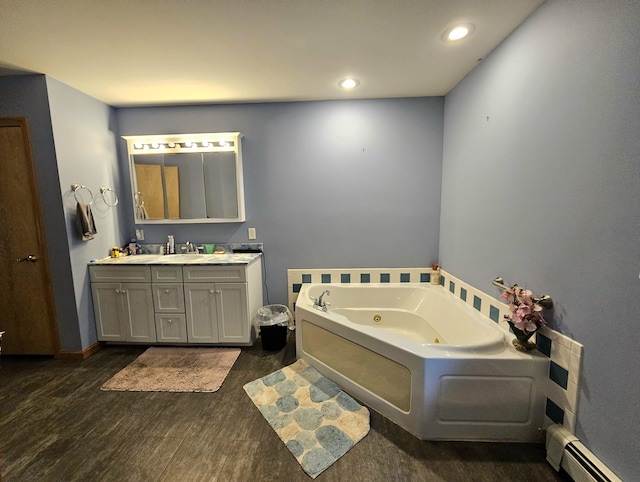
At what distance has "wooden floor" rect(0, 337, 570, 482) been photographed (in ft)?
4.48

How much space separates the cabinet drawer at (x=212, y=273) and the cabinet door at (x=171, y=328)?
16.4 inches

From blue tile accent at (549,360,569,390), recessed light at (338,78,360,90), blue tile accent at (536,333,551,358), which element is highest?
recessed light at (338,78,360,90)

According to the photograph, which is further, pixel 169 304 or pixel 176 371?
pixel 169 304

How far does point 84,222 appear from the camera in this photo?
235cm

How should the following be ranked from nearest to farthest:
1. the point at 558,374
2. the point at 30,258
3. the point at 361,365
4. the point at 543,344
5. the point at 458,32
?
the point at 558,374, the point at 543,344, the point at 458,32, the point at 361,365, the point at 30,258

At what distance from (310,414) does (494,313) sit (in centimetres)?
148

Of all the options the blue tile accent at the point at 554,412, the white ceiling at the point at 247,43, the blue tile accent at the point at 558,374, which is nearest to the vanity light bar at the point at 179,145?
the white ceiling at the point at 247,43

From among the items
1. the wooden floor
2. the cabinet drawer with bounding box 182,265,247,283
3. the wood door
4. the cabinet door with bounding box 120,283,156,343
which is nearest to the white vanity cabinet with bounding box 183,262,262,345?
the cabinet drawer with bounding box 182,265,247,283

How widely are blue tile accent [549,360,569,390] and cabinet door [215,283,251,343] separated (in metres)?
2.24

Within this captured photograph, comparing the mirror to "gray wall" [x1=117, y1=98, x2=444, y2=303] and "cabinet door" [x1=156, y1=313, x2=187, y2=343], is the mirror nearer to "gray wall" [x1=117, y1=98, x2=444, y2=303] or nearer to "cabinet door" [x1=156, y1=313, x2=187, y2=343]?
"gray wall" [x1=117, y1=98, x2=444, y2=303]

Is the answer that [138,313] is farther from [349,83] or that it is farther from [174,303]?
[349,83]

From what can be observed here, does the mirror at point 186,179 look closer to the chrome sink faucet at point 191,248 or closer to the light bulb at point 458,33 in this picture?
the chrome sink faucet at point 191,248

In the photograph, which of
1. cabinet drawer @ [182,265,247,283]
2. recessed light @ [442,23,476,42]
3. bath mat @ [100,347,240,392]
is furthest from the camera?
cabinet drawer @ [182,265,247,283]

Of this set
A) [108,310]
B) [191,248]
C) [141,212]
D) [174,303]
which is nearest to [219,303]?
[174,303]
